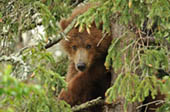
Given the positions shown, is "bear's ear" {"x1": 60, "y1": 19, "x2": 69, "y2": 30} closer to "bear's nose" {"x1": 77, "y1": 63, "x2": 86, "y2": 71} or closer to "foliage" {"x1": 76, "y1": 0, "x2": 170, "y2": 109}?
"bear's nose" {"x1": 77, "y1": 63, "x2": 86, "y2": 71}

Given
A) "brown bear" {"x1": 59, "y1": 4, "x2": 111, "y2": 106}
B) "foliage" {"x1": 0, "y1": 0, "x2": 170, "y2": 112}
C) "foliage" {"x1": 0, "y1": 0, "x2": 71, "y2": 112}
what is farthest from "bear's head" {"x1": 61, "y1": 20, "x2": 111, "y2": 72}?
"foliage" {"x1": 0, "y1": 0, "x2": 170, "y2": 112}

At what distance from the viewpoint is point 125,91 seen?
3.99 meters

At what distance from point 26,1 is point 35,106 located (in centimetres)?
167

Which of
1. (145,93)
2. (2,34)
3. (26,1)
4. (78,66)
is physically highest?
(26,1)

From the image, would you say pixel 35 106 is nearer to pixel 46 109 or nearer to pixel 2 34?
pixel 46 109

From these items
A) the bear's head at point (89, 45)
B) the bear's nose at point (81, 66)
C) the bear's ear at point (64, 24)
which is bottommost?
the bear's nose at point (81, 66)

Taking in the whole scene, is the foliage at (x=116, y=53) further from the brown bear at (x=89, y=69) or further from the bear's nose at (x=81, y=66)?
the brown bear at (x=89, y=69)

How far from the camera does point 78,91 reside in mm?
6730

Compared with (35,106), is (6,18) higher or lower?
higher

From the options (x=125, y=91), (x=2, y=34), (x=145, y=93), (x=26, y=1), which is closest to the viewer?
(x=145, y=93)

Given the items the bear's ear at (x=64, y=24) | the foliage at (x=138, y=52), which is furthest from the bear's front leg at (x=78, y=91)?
the foliage at (x=138, y=52)

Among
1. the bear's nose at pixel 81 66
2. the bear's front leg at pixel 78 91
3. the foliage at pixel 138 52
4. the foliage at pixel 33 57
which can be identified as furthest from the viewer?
the bear's front leg at pixel 78 91

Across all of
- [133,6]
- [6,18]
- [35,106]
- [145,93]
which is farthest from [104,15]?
[6,18]

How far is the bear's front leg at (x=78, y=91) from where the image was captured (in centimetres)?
671
